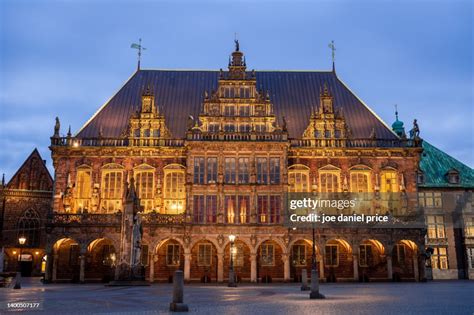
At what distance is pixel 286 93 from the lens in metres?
52.1

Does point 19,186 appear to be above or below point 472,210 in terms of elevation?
above

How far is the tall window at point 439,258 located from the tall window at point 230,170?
2159cm

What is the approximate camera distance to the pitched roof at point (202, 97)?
48.6 metres

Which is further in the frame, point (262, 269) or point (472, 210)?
point (472, 210)

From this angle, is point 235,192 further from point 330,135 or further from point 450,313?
point 450,313

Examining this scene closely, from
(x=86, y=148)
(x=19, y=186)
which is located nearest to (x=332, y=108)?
(x=86, y=148)

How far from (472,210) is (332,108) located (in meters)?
17.9

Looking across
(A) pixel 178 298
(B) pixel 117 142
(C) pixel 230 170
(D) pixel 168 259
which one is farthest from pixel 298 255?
(A) pixel 178 298

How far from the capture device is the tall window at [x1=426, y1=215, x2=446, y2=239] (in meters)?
49.8

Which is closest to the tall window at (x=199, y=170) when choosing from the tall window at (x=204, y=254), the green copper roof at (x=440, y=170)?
the tall window at (x=204, y=254)

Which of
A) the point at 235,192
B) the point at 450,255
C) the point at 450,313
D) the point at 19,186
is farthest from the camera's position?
the point at 19,186

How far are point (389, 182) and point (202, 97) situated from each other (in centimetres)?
1995

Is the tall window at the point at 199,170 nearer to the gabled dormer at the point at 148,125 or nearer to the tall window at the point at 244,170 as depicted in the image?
the tall window at the point at 244,170

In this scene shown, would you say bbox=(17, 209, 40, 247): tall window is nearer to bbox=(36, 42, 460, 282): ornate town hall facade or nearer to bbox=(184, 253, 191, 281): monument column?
bbox=(36, 42, 460, 282): ornate town hall facade
